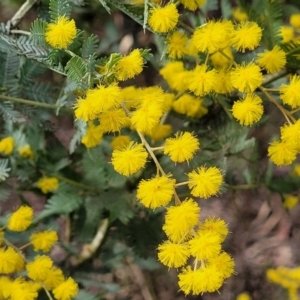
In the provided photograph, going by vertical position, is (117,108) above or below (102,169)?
above

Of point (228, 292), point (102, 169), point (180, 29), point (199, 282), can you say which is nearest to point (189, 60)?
point (180, 29)

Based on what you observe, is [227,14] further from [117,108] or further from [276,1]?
[117,108]

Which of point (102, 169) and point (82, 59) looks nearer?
point (82, 59)

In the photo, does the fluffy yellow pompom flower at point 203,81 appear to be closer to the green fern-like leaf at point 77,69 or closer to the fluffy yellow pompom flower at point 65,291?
the green fern-like leaf at point 77,69

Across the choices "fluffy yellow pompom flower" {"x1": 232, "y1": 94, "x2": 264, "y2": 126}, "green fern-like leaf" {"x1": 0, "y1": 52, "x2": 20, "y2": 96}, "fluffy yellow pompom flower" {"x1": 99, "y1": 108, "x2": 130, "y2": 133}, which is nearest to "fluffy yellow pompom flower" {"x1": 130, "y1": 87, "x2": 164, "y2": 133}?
"fluffy yellow pompom flower" {"x1": 99, "y1": 108, "x2": 130, "y2": 133}

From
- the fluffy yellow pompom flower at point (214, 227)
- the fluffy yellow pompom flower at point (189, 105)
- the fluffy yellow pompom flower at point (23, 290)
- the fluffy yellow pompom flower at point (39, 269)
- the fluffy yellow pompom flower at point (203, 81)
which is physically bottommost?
the fluffy yellow pompom flower at point (23, 290)

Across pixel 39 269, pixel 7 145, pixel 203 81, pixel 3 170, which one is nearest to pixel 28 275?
pixel 39 269

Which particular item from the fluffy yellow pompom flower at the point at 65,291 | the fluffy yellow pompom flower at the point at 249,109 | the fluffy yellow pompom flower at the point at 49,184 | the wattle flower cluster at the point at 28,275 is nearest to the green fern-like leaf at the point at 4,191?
the fluffy yellow pompom flower at the point at 49,184
